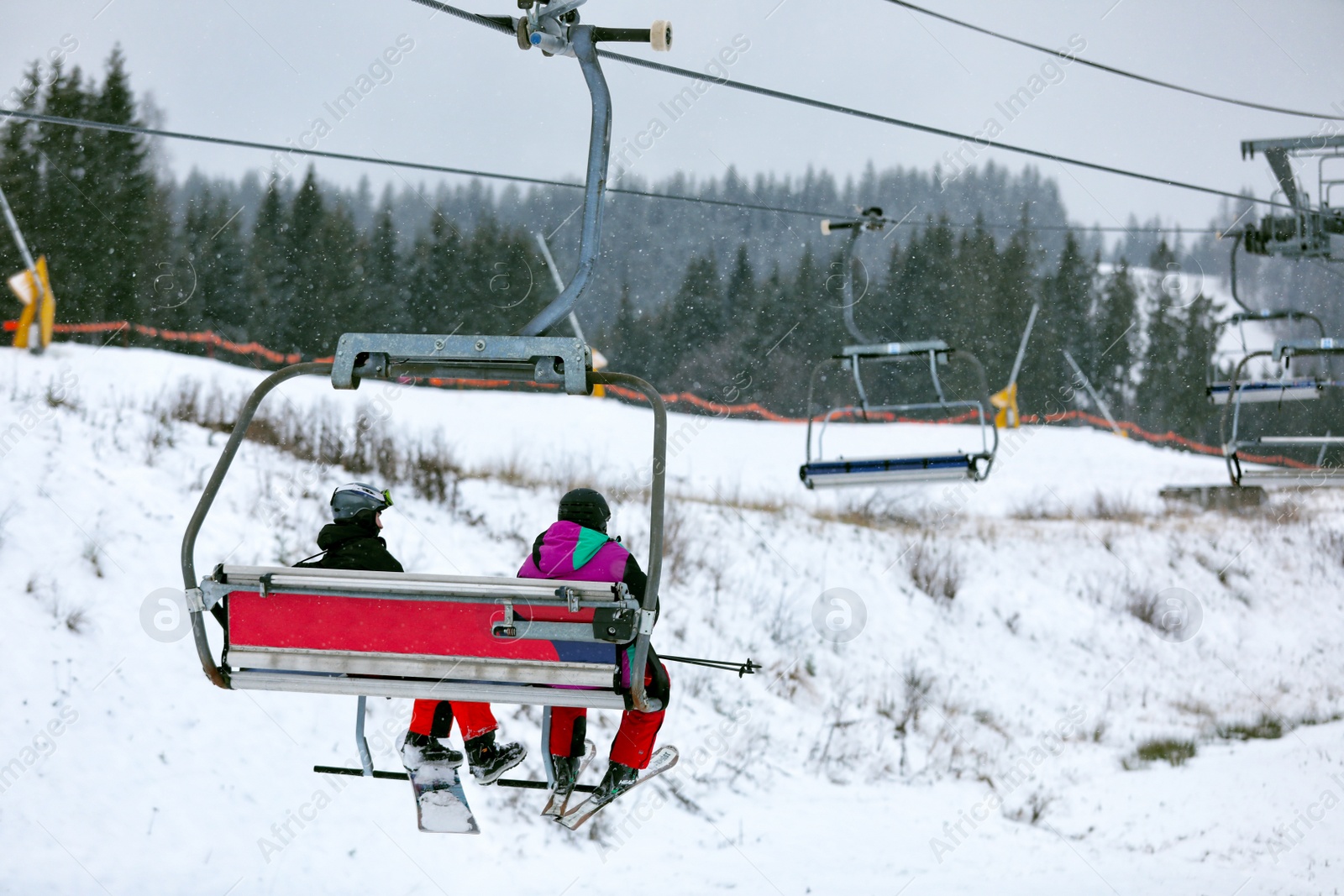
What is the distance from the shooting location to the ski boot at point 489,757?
4.23 metres

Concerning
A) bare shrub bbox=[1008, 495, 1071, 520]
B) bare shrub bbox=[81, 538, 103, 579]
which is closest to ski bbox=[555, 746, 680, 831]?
bare shrub bbox=[81, 538, 103, 579]

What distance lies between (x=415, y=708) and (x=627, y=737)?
0.87m

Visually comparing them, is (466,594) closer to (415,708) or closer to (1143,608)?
(415,708)

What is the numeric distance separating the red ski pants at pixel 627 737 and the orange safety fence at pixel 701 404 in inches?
749

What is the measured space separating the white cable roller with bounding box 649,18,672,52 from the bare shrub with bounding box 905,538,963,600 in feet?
35.4

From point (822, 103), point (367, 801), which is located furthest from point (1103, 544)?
point (367, 801)

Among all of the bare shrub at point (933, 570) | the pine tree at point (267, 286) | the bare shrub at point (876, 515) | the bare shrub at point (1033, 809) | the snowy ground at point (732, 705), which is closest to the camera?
the snowy ground at point (732, 705)

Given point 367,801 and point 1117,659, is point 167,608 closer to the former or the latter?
point 367,801

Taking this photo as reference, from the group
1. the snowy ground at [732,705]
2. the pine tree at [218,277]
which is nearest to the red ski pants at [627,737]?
the snowy ground at [732,705]

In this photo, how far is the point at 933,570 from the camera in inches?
541

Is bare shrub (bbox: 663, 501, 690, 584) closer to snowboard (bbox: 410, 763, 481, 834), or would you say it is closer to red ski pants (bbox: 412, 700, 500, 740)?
red ski pants (bbox: 412, 700, 500, 740)

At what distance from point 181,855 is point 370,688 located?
13.3 feet

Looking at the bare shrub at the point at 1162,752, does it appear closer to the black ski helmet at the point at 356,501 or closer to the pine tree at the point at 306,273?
Result: the black ski helmet at the point at 356,501

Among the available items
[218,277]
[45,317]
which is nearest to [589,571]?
[45,317]
